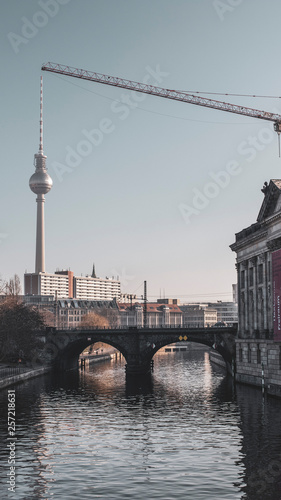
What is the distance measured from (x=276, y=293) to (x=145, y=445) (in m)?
42.4

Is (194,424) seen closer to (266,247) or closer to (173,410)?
(173,410)

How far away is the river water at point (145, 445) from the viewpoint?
41469 millimetres

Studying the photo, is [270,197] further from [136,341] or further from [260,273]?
[136,341]

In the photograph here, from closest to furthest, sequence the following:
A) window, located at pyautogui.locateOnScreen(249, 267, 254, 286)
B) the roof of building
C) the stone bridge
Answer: the roof of building, window, located at pyautogui.locateOnScreen(249, 267, 254, 286), the stone bridge

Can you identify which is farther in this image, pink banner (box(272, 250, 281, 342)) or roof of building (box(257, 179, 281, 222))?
roof of building (box(257, 179, 281, 222))

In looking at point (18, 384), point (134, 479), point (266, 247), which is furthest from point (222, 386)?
point (134, 479)

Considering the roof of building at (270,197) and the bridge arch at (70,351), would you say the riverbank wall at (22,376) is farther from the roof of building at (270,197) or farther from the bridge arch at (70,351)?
the roof of building at (270,197)

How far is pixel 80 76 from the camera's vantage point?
147375 millimetres

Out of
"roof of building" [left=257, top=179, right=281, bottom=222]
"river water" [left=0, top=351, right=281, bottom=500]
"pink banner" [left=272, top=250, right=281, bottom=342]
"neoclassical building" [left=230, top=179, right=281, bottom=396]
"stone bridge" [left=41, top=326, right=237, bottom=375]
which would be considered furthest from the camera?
"stone bridge" [left=41, top=326, right=237, bottom=375]

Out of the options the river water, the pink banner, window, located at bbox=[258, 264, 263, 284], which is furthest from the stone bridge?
the pink banner

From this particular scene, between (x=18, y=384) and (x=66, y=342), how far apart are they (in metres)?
37.0

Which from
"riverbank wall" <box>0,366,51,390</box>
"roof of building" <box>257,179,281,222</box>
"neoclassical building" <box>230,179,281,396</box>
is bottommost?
"riverbank wall" <box>0,366,51,390</box>

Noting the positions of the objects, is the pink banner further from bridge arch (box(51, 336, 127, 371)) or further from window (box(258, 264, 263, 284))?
bridge arch (box(51, 336, 127, 371))

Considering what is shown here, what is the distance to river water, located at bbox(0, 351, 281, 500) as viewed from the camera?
1633 inches
